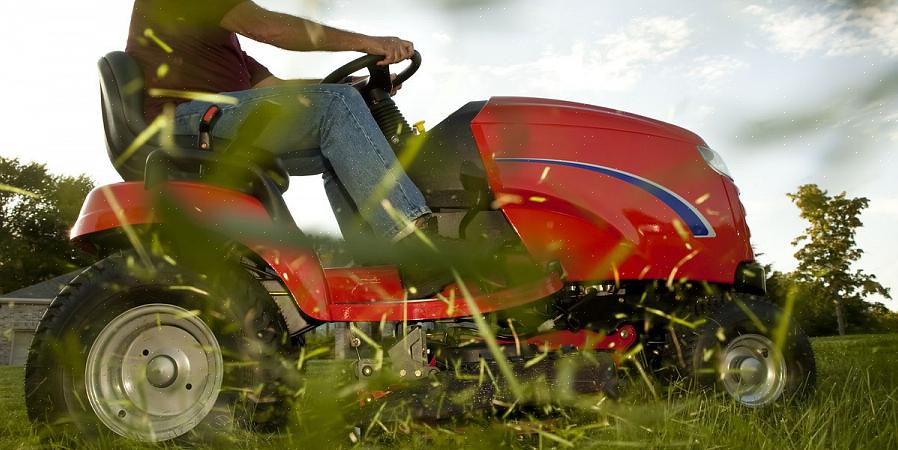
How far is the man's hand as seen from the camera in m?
2.73

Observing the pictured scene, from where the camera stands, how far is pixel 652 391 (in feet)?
9.68

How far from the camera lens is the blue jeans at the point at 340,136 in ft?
8.00

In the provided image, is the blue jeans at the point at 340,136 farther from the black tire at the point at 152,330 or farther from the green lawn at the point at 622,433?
the green lawn at the point at 622,433

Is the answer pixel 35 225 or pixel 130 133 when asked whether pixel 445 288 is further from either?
pixel 35 225

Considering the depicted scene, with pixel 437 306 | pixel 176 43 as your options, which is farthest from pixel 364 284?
pixel 176 43

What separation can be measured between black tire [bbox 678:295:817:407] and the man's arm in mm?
1917

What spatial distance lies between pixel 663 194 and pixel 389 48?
1296 millimetres

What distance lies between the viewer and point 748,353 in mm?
3111

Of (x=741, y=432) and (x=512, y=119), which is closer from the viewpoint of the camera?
(x=741, y=432)

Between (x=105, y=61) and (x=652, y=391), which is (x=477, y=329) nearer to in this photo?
(x=652, y=391)

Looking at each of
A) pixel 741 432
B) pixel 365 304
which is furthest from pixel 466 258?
pixel 741 432

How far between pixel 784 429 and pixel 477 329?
3.84 ft

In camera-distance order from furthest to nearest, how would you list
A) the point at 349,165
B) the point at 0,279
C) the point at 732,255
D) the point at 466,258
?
the point at 0,279
the point at 732,255
the point at 466,258
the point at 349,165

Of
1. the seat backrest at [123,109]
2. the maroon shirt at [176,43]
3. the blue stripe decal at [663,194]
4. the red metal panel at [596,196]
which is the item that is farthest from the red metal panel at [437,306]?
the maroon shirt at [176,43]
